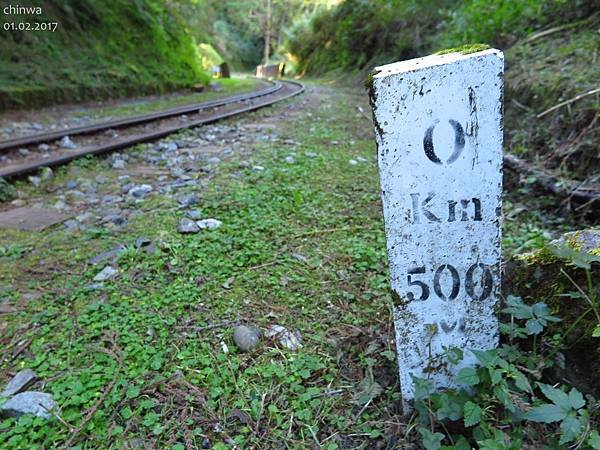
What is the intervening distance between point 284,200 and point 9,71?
7.17 m

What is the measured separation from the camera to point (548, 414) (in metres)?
1.03

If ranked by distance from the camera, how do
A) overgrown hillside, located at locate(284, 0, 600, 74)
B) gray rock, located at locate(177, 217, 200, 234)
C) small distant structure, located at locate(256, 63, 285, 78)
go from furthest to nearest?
small distant structure, located at locate(256, 63, 285, 78) < overgrown hillside, located at locate(284, 0, 600, 74) < gray rock, located at locate(177, 217, 200, 234)

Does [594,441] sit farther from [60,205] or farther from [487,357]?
[60,205]

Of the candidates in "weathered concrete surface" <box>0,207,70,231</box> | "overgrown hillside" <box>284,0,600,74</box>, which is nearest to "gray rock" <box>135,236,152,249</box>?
"weathered concrete surface" <box>0,207,70,231</box>

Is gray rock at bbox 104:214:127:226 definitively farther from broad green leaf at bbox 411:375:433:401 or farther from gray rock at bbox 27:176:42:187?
broad green leaf at bbox 411:375:433:401

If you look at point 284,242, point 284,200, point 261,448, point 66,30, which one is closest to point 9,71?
point 66,30

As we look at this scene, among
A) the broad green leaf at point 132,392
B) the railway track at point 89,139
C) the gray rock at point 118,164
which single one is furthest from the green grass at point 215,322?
the railway track at point 89,139

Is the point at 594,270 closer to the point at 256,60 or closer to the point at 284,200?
the point at 284,200

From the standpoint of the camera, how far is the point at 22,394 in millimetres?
1500

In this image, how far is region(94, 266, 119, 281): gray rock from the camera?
225 cm

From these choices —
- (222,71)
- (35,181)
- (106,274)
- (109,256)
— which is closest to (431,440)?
(106,274)

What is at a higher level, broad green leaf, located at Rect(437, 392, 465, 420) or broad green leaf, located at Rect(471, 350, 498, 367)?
broad green leaf, located at Rect(471, 350, 498, 367)

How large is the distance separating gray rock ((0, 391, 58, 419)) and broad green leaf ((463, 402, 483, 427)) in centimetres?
133

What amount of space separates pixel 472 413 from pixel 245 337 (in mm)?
957
